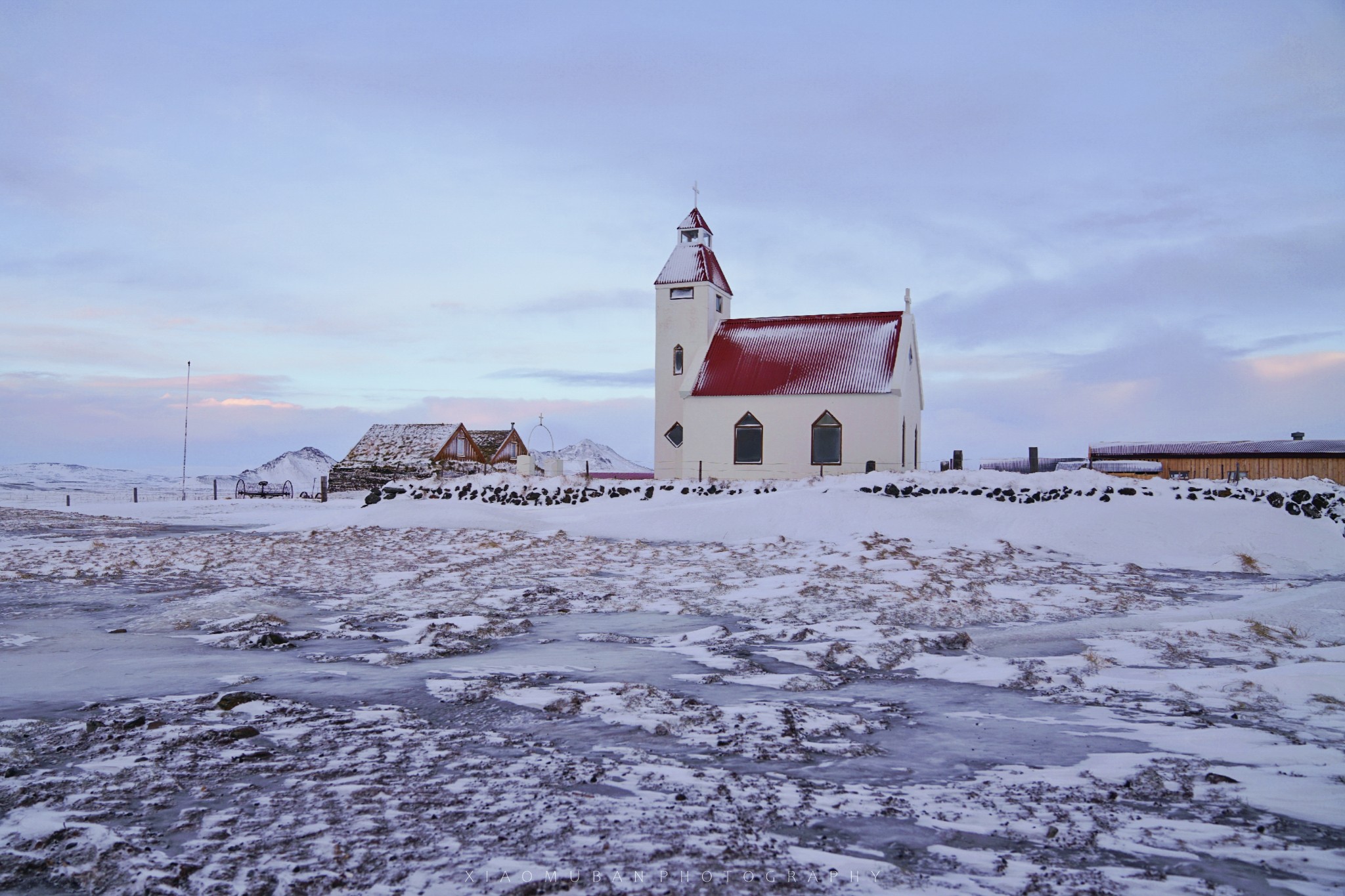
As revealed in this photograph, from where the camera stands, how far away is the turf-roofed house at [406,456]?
4456 centimetres

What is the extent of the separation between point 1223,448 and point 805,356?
20636 millimetres

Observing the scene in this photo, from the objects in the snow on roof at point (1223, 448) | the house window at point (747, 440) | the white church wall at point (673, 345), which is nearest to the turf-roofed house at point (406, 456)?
the white church wall at point (673, 345)

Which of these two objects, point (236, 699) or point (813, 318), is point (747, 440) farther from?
point (236, 699)

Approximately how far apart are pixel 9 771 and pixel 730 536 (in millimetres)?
14521

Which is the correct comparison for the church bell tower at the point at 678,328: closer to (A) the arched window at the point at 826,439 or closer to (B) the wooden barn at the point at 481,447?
(A) the arched window at the point at 826,439

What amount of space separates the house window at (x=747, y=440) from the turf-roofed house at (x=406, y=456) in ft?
62.3

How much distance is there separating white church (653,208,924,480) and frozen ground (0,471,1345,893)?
16.7 metres

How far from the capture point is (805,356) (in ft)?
103

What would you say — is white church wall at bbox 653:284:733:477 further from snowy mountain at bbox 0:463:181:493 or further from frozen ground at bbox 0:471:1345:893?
snowy mountain at bbox 0:463:181:493

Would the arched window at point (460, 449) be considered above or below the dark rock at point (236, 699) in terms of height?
above

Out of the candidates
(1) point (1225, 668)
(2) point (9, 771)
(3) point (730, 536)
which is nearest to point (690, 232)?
(3) point (730, 536)

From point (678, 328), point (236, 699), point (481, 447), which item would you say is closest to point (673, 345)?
point (678, 328)

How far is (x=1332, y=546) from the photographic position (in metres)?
16.0

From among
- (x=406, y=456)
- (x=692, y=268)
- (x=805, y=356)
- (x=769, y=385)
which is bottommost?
(x=406, y=456)
